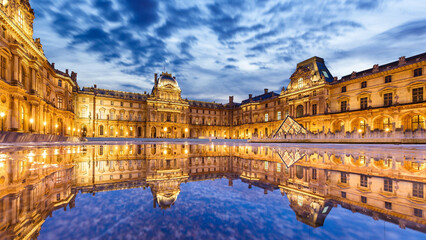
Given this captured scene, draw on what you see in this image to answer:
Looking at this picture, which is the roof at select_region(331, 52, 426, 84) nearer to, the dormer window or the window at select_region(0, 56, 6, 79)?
the dormer window

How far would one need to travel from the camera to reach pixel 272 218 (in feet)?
5.83

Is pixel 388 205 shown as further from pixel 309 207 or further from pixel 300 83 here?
pixel 300 83

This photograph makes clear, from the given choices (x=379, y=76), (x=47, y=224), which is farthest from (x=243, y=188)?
(x=379, y=76)

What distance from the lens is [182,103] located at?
55.9m

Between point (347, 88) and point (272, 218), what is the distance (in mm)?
39836

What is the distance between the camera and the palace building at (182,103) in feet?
60.6

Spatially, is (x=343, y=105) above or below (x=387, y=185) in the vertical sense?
above

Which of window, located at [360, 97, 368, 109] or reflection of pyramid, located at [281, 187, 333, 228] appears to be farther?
window, located at [360, 97, 368, 109]

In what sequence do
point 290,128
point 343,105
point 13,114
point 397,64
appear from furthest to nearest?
point 343,105 < point 290,128 < point 397,64 < point 13,114

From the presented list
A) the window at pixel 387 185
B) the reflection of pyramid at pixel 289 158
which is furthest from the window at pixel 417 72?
the window at pixel 387 185

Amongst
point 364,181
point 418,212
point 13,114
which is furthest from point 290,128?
point 13,114

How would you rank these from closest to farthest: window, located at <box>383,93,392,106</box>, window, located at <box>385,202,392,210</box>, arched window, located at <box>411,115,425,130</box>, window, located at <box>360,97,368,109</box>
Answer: window, located at <box>385,202,392,210</box> → arched window, located at <box>411,115,425,130</box> → window, located at <box>383,93,392,106</box> → window, located at <box>360,97,368,109</box>

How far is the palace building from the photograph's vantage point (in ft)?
60.6

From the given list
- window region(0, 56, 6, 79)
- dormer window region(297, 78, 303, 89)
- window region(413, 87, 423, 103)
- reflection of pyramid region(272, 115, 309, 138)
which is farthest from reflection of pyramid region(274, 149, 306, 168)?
A: dormer window region(297, 78, 303, 89)
